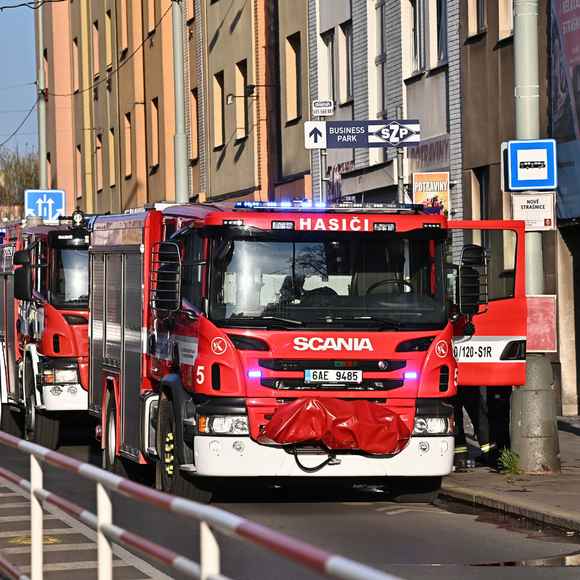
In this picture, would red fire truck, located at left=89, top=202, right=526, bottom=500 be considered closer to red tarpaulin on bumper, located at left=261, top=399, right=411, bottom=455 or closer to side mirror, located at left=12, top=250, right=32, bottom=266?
red tarpaulin on bumper, located at left=261, top=399, right=411, bottom=455

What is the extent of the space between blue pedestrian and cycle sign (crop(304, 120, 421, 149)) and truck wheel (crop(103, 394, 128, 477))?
16.0 ft

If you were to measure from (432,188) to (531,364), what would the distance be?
19.3 feet

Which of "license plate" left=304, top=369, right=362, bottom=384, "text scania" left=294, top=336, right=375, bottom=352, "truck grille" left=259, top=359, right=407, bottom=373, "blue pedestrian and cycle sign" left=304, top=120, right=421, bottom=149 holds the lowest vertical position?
"license plate" left=304, top=369, right=362, bottom=384

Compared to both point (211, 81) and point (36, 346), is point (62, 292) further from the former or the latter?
point (211, 81)

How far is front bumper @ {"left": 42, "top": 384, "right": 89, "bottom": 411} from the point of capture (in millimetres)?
19109

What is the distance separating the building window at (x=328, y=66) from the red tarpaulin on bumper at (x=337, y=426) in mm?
19584

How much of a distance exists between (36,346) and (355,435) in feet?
26.5

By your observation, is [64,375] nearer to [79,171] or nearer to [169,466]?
[169,466]

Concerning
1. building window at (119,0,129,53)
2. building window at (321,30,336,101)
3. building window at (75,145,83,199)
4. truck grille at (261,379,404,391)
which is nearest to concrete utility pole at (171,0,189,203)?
building window at (321,30,336,101)

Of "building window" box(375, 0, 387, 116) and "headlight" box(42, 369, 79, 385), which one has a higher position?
"building window" box(375, 0, 387, 116)

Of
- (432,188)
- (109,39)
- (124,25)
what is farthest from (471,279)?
(109,39)

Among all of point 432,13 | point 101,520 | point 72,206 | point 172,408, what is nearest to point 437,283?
point 172,408

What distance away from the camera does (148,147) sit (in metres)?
46.8

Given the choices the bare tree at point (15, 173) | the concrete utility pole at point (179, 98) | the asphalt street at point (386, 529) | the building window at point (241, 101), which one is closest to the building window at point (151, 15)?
the building window at point (241, 101)
